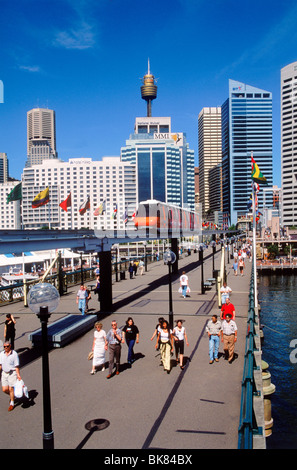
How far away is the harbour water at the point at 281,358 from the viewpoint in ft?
55.5

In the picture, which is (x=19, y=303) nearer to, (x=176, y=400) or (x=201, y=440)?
(x=176, y=400)

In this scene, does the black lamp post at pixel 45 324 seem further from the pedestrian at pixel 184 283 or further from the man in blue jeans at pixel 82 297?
the pedestrian at pixel 184 283

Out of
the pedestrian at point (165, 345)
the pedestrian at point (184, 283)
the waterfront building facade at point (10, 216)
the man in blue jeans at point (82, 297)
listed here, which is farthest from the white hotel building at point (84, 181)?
the pedestrian at point (165, 345)

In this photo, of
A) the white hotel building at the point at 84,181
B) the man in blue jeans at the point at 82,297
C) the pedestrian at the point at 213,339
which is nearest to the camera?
the pedestrian at the point at 213,339

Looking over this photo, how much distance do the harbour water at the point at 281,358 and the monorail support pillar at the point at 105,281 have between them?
9.03m

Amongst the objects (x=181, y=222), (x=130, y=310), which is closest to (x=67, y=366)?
(x=130, y=310)

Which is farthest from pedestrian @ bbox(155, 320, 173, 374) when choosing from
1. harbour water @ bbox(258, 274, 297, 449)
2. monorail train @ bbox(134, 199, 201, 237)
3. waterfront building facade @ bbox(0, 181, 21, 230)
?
waterfront building facade @ bbox(0, 181, 21, 230)

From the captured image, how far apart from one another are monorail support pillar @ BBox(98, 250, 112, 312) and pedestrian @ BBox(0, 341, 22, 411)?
9969 mm

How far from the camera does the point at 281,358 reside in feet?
88.1

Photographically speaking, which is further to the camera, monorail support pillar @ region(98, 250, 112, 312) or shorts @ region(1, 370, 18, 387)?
monorail support pillar @ region(98, 250, 112, 312)

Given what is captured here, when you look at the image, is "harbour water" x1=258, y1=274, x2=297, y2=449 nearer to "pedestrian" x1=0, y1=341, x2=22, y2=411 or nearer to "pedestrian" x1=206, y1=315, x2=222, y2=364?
"pedestrian" x1=206, y1=315, x2=222, y2=364

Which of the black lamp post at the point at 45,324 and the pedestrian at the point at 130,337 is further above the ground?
the black lamp post at the point at 45,324

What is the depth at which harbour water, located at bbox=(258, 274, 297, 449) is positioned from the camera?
55.5 ft

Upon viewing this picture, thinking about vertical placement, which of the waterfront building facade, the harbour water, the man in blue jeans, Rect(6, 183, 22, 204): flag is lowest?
the harbour water
